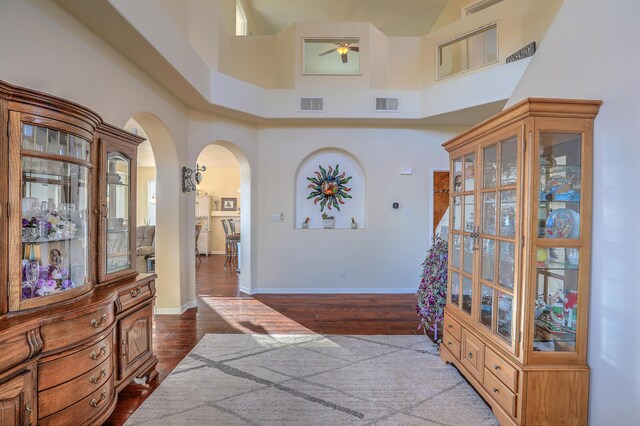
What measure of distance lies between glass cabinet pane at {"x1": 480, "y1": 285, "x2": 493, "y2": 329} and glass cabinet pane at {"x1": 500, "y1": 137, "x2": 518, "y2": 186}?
74 centimetres

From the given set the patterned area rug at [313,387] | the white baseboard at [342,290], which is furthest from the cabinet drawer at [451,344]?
the white baseboard at [342,290]

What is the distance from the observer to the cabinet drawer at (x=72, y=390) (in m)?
1.53

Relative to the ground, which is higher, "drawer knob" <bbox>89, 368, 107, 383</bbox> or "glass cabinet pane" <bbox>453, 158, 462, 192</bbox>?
"glass cabinet pane" <bbox>453, 158, 462, 192</bbox>

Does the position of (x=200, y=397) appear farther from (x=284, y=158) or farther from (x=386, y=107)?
(x=386, y=107)

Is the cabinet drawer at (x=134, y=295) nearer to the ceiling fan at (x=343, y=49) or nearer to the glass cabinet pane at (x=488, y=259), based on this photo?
the glass cabinet pane at (x=488, y=259)

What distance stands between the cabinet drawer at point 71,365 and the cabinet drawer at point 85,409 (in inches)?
6.0

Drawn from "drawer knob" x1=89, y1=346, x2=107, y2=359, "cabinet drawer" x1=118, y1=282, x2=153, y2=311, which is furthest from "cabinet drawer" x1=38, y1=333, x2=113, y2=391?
"cabinet drawer" x1=118, y1=282, x2=153, y2=311

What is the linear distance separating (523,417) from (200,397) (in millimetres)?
2054

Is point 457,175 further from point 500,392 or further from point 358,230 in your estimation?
point 358,230

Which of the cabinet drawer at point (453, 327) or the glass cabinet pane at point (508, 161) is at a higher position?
the glass cabinet pane at point (508, 161)

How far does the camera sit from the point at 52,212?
1795 mm

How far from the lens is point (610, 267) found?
5.46 ft

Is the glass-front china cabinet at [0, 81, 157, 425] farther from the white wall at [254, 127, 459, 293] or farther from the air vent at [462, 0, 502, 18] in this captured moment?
the air vent at [462, 0, 502, 18]

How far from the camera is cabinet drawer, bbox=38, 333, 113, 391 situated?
1.54 meters
